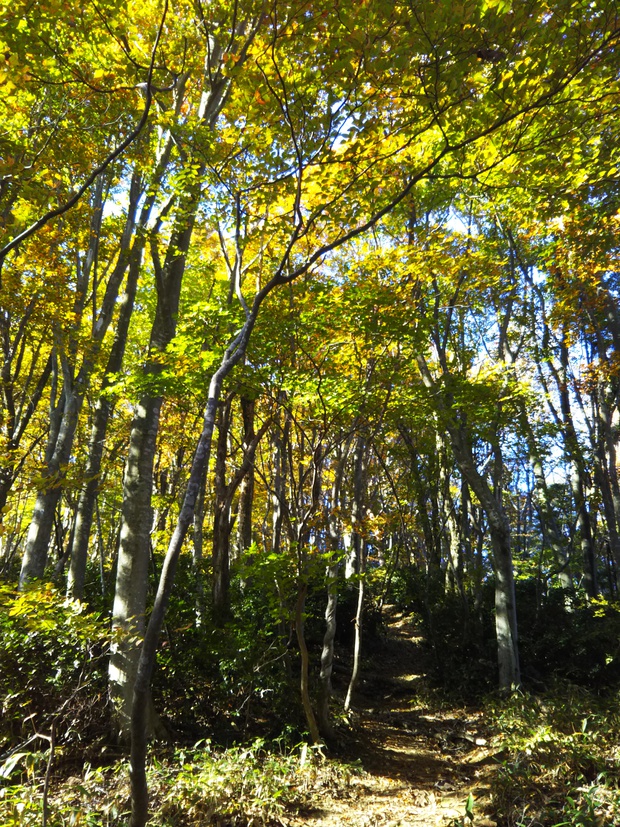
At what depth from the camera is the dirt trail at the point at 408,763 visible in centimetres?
411

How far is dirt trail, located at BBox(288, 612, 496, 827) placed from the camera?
4109 millimetres

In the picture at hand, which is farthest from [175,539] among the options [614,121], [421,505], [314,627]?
[421,505]

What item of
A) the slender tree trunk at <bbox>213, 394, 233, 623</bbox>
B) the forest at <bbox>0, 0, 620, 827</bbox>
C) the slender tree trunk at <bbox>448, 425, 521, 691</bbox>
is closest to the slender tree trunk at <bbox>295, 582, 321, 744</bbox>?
the forest at <bbox>0, 0, 620, 827</bbox>

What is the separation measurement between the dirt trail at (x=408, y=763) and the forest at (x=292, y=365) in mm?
52

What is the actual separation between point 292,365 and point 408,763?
4949 mm

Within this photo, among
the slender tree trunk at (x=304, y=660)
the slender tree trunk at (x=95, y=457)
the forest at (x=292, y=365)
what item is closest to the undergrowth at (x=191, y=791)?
the forest at (x=292, y=365)

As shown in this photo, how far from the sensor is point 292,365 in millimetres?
5309

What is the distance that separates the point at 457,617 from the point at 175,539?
8.13m

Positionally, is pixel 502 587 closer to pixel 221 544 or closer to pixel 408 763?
pixel 408 763

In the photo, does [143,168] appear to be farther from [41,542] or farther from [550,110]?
[41,542]

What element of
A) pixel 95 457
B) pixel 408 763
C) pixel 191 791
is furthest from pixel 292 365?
pixel 408 763

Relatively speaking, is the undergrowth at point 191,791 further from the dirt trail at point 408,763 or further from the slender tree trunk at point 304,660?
the slender tree trunk at point 304,660

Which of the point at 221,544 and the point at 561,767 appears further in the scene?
the point at 221,544

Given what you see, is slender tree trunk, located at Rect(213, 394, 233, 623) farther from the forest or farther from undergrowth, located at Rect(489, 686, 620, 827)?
undergrowth, located at Rect(489, 686, 620, 827)
